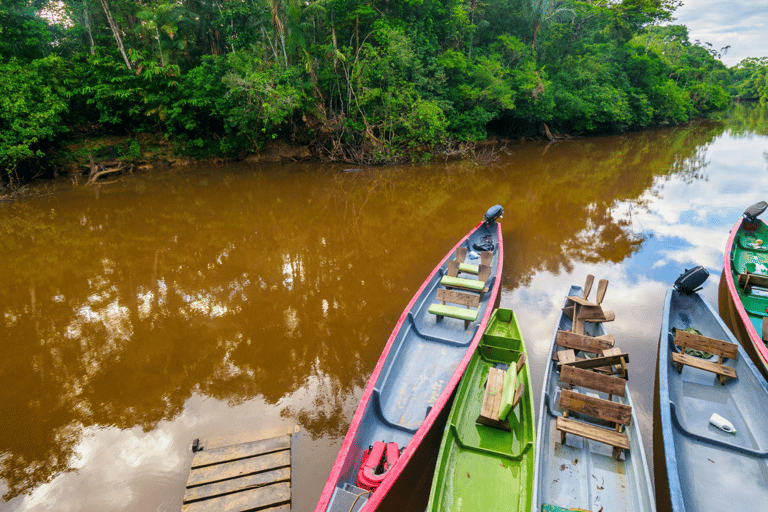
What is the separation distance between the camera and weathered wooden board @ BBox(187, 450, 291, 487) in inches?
175

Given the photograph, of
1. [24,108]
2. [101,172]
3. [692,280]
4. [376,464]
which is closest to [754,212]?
[692,280]

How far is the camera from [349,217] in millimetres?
13398

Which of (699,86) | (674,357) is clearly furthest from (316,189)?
(699,86)

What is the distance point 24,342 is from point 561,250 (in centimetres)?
1216

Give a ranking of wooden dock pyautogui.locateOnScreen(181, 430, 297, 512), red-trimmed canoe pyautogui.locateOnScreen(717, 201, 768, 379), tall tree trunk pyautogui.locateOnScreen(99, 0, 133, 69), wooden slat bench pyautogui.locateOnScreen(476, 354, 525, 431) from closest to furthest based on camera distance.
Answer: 1. wooden dock pyautogui.locateOnScreen(181, 430, 297, 512)
2. wooden slat bench pyautogui.locateOnScreen(476, 354, 525, 431)
3. red-trimmed canoe pyautogui.locateOnScreen(717, 201, 768, 379)
4. tall tree trunk pyautogui.locateOnScreen(99, 0, 133, 69)

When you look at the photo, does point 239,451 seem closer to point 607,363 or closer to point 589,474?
point 589,474

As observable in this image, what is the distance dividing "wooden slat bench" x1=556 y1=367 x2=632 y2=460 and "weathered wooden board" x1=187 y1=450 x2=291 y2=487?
3.23m

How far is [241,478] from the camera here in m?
4.45

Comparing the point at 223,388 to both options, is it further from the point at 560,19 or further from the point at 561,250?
the point at 560,19

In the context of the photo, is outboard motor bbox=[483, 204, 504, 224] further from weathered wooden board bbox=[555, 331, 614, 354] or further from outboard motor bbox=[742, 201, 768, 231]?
outboard motor bbox=[742, 201, 768, 231]

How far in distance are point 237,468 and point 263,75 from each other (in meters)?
19.1

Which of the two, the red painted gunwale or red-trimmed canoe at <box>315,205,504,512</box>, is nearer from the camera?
red-trimmed canoe at <box>315,205,504,512</box>

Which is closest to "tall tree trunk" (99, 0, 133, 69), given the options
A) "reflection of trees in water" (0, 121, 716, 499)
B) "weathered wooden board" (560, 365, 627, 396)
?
"reflection of trees in water" (0, 121, 716, 499)

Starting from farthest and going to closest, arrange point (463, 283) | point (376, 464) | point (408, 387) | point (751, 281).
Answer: point (463, 283), point (751, 281), point (408, 387), point (376, 464)
